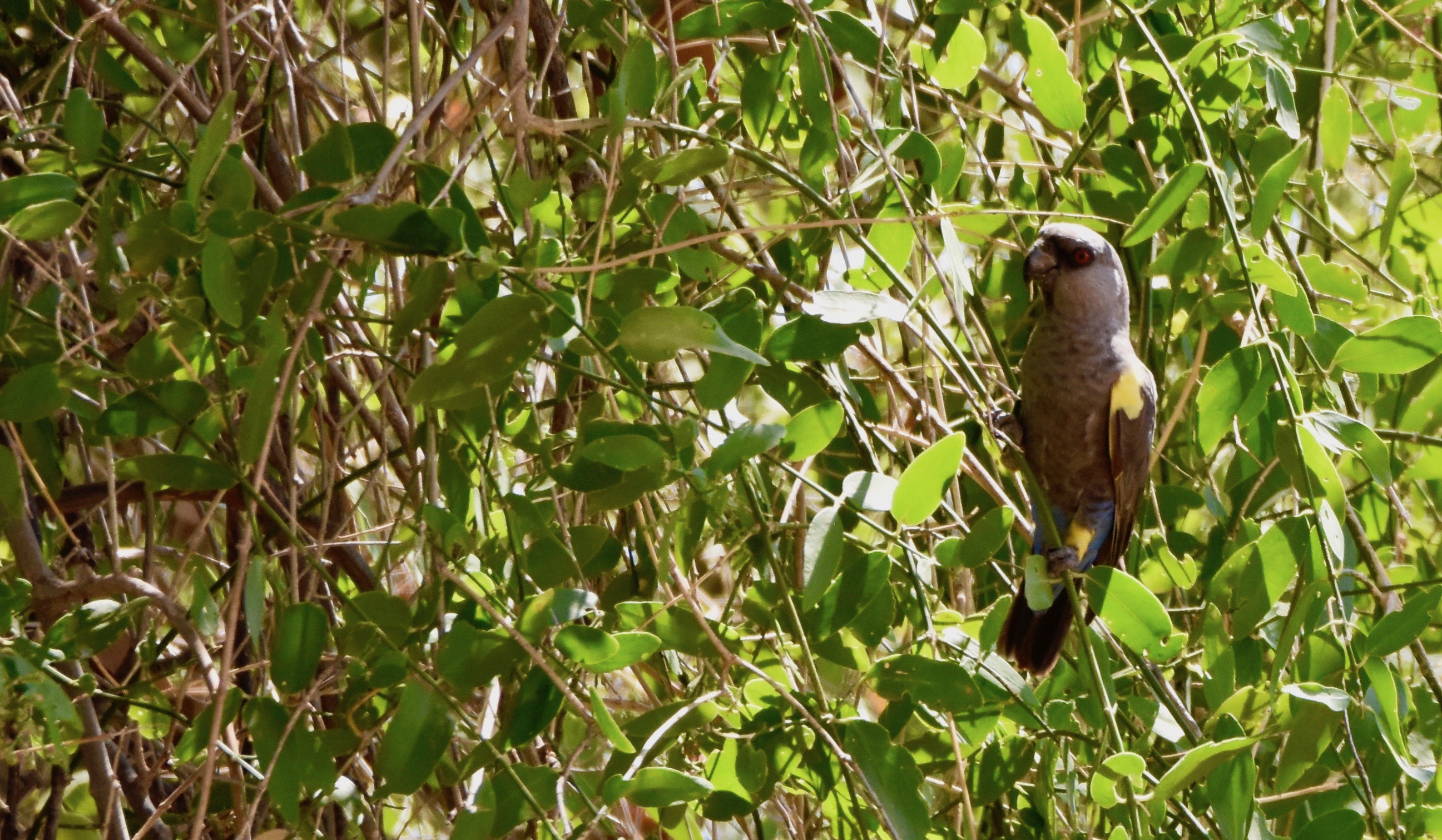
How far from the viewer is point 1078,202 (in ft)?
4.58

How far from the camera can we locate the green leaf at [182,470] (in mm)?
994

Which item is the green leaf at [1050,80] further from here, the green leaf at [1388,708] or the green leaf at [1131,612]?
the green leaf at [1388,708]

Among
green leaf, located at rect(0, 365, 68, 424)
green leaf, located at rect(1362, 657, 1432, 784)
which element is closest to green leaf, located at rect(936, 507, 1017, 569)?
green leaf, located at rect(1362, 657, 1432, 784)

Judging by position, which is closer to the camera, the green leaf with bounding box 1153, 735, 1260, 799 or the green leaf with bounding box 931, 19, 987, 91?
the green leaf with bounding box 1153, 735, 1260, 799

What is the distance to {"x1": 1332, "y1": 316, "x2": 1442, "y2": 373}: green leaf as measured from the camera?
108cm

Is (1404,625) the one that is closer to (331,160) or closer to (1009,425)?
(1009,425)

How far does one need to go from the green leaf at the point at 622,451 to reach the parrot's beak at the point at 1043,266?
0.69 metres

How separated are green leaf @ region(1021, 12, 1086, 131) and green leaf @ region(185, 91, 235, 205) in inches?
29.4

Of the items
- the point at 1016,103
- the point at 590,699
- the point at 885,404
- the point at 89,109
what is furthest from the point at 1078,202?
the point at 89,109

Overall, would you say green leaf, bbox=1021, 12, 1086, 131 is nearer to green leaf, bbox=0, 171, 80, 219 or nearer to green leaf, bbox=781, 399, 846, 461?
green leaf, bbox=781, 399, 846, 461

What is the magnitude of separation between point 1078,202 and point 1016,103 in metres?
0.21

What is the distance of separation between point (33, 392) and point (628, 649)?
0.47 m

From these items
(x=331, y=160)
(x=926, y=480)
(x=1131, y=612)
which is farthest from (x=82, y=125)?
(x=1131, y=612)

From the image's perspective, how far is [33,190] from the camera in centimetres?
96
